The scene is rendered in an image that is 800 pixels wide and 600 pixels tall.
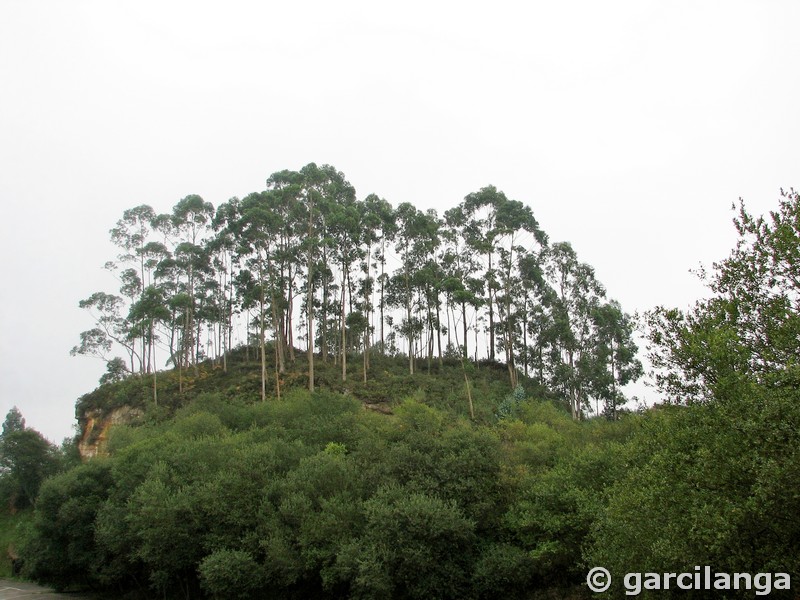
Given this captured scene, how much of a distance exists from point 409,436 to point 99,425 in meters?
33.3

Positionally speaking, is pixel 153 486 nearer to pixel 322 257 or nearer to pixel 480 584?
pixel 480 584

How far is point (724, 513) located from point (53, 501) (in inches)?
1630

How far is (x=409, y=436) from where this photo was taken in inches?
1128

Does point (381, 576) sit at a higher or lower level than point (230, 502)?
lower

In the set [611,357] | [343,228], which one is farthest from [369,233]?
[611,357]

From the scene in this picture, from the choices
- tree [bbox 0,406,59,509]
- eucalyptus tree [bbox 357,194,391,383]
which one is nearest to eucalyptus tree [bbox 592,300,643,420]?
eucalyptus tree [bbox 357,194,391,383]

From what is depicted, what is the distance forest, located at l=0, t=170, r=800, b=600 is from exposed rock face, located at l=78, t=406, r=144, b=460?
0.56 meters

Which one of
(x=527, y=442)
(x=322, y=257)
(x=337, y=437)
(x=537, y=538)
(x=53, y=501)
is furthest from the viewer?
(x=322, y=257)

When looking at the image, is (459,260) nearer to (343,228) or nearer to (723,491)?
(343,228)

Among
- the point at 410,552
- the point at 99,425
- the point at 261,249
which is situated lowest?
the point at 410,552

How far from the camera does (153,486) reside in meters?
30.3

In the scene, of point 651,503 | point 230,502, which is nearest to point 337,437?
point 230,502

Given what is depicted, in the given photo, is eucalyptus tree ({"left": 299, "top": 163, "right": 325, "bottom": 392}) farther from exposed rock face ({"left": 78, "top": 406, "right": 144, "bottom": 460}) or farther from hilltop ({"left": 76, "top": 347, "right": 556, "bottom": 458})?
exposed rock face ({"left": 78, "top": 406, "right": 144, "bottom": 460})

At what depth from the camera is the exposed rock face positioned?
47500mm
